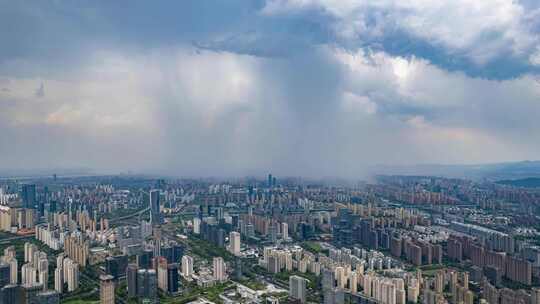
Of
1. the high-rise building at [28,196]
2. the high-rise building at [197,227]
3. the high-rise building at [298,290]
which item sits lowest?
the high-rise building at [298,290]

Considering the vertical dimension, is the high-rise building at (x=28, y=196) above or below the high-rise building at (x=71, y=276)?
above

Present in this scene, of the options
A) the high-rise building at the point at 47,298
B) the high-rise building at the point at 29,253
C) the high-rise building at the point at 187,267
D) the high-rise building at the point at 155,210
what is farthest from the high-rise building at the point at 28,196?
the high-rise building at the point at 47,298

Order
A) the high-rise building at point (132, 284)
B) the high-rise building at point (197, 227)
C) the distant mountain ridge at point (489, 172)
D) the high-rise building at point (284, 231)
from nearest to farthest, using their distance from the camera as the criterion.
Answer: the high-rise building at point (132, 284) < the high-rise building at point (284, 231) < the high-rise building at point (197, 227) < the distant mountain ridge at point (489, 172)

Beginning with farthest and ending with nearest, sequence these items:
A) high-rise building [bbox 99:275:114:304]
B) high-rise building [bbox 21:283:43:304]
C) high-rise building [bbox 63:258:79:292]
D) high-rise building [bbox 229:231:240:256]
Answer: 1. high-rise building [bbox 229:231:240:256]
2. high-rise building [bbox 63:258:79:292]
3. high-rise building [bbox 99:275:114:304]
4. high-rise building [bbox 21:283:43:304]

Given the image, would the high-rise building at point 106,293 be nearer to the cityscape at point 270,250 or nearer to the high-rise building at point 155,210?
the cityscape at point 270,250

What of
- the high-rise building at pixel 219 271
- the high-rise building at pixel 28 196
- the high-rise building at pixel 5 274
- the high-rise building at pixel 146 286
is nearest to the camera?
the high-rise building at pixel 5 274

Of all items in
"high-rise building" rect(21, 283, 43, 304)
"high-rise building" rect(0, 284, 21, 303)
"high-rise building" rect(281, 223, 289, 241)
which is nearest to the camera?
"high-rise building" rect(0, 284, 21, 303)

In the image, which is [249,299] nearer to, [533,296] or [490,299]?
[490,299]

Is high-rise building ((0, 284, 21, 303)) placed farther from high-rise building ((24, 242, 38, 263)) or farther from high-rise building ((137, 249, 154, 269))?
high-rise building ((24, 242, 38, 263))

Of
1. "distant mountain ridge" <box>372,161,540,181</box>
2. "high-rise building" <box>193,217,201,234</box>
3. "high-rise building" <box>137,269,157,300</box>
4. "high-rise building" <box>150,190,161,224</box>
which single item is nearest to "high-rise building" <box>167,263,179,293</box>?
"high-rise building" <box>137,269,157,300</box>

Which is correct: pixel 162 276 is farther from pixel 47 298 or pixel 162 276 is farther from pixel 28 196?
pixel 28 196

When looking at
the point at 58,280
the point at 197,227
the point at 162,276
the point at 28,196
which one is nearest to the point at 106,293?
the point at 162,276
